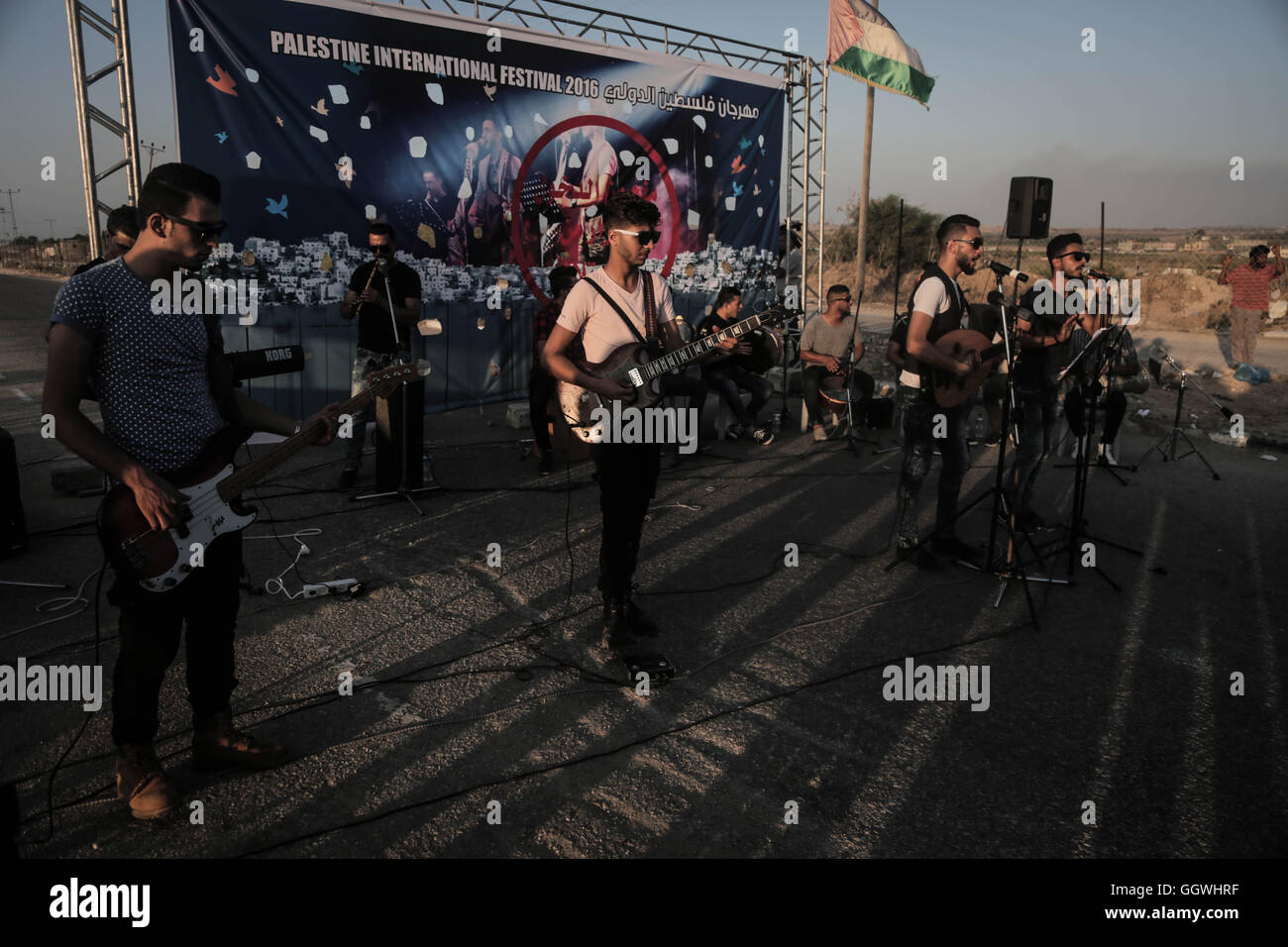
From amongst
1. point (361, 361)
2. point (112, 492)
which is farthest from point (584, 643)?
point (361, 361)

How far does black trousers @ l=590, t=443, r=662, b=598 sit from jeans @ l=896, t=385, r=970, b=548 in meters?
2.21

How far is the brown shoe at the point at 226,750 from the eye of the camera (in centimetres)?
332

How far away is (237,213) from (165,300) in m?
6.58

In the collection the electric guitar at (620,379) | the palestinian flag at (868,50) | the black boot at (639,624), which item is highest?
the palestinian flag at (868,50)

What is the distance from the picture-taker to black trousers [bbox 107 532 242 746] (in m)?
2.98

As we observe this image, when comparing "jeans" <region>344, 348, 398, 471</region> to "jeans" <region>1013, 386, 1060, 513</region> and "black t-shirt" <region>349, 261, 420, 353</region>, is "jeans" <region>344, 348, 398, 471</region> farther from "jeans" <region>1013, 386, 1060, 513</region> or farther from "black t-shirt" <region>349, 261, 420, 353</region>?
"jeans" <region>1013, 386, 1060, 513</region>

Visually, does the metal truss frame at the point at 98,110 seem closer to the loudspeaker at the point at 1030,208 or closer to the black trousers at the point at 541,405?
the black trousers at the point at 541,405

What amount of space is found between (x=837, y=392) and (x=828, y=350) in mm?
552

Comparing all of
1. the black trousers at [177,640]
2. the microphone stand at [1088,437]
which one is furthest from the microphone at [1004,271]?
the black trousers at [177,640]

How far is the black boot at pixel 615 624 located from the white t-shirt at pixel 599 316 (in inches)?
51.4

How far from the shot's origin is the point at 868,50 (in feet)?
33.1
